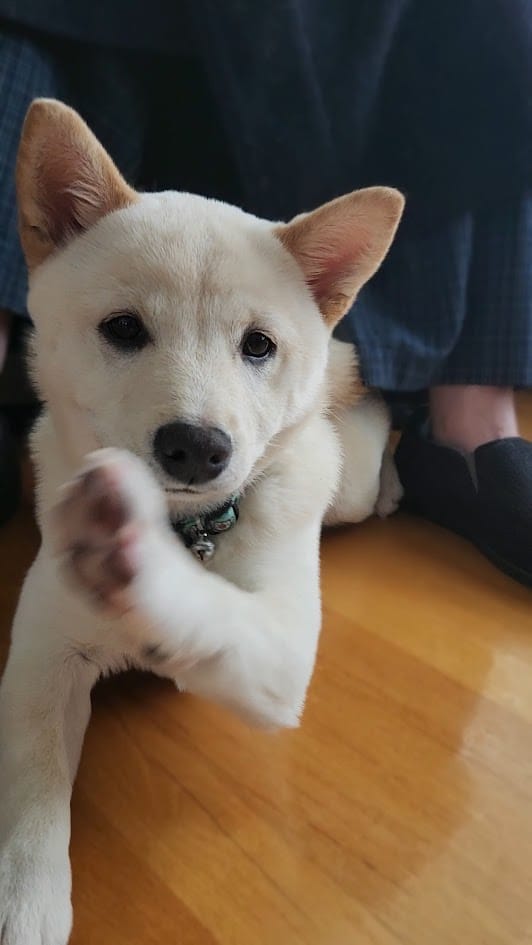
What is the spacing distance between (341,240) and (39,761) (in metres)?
0.77

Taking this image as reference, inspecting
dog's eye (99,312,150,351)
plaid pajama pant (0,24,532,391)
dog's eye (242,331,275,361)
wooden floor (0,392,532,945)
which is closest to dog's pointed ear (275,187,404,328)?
dog's eye (242,331,275,361)

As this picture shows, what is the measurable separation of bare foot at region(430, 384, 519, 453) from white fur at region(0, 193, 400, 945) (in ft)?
1.99

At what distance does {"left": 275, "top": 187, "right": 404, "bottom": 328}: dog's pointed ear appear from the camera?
3.43 ft

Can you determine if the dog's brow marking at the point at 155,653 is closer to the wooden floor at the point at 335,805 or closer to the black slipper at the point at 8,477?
the wooden floor at the point at 335,805

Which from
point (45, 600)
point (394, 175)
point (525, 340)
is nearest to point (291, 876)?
point (45, 600)

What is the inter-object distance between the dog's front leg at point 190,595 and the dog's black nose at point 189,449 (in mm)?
84

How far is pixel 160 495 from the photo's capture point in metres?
0.77

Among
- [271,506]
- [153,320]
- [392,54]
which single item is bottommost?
[271,506]

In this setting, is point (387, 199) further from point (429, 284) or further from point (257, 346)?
point (429, 284)

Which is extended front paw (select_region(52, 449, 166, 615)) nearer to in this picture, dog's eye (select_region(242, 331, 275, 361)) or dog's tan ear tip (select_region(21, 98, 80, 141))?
dog's eye (select_region(242, 331, 275, 361))

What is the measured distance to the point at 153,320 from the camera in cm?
93

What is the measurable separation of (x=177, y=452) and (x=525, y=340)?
40.0 inches

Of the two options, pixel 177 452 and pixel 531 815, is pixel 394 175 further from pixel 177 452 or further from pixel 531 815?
pixel 531 815

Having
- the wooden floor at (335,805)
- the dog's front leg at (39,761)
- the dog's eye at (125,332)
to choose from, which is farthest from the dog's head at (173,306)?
the wooden floor at (335,805)
